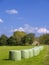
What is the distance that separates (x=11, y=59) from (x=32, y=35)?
139 m

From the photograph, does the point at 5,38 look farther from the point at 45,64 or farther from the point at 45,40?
the point at 45,64

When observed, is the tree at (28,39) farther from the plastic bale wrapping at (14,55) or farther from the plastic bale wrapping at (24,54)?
the plastic bale wrapping at (14,55)

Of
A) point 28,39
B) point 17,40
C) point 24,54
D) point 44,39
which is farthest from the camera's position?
point 44,39

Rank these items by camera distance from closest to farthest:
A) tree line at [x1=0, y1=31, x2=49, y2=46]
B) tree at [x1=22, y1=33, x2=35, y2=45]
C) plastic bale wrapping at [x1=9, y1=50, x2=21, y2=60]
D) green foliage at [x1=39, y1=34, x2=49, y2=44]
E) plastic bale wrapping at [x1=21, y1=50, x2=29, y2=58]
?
plastic bale wrapping at [x1=9, y1=50, x2=21, y2=60] < plastic bale wrapping at [x1=21, y1=50, x2=29, y2=58] < tree line at [x1=0, y1=31, x2=49, y2=46] < tree at [x1=22, y1=33, x2=35, y2=45] < green foliage at [x1=39, y1=34, x2=49, y2=44]

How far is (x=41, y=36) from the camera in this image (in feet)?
616

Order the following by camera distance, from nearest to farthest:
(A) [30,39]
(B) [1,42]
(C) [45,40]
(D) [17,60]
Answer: (D) [17,60]
(B) [1,42]
(A) [30,39]
(C) [45,40]

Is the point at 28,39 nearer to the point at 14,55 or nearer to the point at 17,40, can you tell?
the point at 17,40

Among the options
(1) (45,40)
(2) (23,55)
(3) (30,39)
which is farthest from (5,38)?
(2) (23,55)

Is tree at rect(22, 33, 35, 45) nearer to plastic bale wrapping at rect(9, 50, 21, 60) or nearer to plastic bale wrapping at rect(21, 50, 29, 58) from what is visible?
plastic bale wrapping at rect(21, 50, 29, 58)

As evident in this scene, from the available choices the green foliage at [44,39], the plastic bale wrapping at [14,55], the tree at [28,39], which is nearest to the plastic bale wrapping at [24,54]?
the plastic bale wrapping at [14,55]

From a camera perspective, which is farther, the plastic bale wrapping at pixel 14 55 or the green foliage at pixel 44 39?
the green foliage at pixel 44 39

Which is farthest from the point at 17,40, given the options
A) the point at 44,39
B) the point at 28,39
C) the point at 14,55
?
the point at 14,55

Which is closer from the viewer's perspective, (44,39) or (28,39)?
(28,39)

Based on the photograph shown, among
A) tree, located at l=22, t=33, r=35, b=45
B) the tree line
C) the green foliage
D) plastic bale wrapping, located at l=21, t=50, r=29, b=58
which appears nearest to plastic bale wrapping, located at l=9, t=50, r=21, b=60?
plastic bale wrapping, located at l=21, t=50, r=29, b=58
